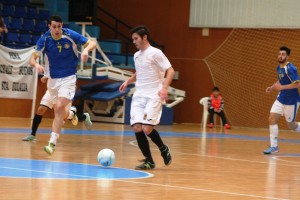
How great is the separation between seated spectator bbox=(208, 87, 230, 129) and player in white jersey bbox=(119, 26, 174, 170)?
47.1 feet

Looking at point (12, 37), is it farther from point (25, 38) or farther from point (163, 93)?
point (163, 93)

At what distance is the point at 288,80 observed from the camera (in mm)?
13719

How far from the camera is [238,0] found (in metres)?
25.8

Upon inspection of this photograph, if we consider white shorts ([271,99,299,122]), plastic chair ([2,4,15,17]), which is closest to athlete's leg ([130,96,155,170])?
white shorts ([271,99,299,122])

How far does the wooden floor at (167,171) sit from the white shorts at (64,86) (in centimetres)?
97

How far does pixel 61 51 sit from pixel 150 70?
246 centimetres

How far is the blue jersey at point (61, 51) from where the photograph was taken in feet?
39.0

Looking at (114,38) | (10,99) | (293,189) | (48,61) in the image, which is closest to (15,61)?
(10,99)

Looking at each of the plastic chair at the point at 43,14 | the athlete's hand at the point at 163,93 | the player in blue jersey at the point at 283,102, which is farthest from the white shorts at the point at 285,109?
the plastic chair at the point at 43,14

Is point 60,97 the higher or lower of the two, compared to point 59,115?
higher

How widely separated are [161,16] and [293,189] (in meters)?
20.4

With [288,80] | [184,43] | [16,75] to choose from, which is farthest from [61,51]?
[184,43]

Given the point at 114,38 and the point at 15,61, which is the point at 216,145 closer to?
the point at 15,61

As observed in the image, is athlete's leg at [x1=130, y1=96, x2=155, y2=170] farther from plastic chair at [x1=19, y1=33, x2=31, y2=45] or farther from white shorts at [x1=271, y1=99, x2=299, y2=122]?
plastic chair at [x1=19, y1=33, x2=31, y2=45]
